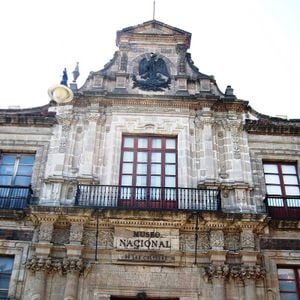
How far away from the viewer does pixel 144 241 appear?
40.4 feet

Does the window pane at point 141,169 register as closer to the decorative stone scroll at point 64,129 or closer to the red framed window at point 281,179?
the decorative stone scroll at point 64,129

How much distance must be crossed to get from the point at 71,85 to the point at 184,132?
13.3ft

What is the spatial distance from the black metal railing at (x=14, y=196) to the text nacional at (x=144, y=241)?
9.42ft

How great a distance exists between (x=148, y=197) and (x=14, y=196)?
3.72 m

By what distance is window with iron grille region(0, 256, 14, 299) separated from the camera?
11.7m

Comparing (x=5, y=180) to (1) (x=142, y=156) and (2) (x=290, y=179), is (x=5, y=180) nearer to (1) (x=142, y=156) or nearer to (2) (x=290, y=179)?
(1) (x=142, y=156)

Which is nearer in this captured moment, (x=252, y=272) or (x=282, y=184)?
(x=252, y=272)

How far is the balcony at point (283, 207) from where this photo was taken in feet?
42.7

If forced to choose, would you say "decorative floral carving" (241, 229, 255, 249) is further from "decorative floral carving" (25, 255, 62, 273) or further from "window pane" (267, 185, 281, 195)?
"decorative floral carving" (25, 255, 62, 273)

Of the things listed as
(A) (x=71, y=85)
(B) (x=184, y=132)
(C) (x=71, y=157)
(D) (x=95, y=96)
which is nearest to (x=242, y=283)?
(B) (x=184, y=132)

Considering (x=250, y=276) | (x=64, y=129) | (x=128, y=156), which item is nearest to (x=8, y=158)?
(x=64, y=129)

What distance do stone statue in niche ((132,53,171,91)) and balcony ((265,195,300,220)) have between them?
502 centimetres

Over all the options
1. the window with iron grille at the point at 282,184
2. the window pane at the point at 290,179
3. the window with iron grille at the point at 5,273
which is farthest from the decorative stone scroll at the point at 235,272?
the window with iron grille at the point at 5,273

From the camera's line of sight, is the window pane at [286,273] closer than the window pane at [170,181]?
Yes
